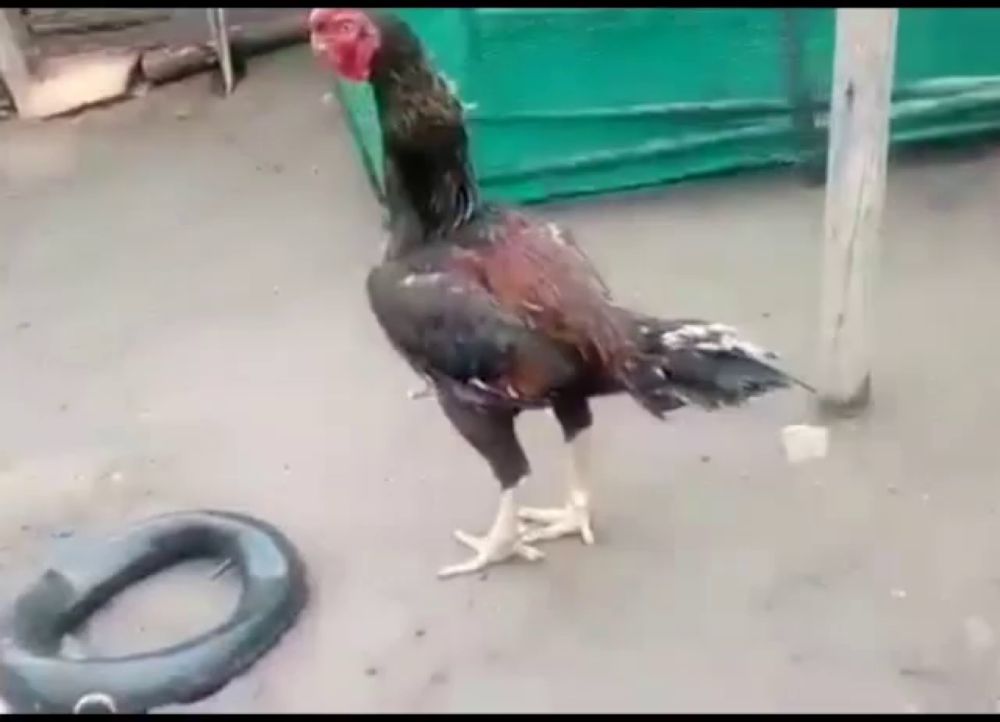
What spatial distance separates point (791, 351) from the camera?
3.08 metres

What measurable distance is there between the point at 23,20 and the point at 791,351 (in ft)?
7.90

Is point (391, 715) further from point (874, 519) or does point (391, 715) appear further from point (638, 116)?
point (638, 116)

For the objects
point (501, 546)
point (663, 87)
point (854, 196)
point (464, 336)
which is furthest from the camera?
point (663, 87)

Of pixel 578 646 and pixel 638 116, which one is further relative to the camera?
pixel 638 116

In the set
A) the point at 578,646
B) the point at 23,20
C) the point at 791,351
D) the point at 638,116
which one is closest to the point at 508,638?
the point at 578,646

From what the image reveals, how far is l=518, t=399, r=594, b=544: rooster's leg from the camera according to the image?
257 centimetres

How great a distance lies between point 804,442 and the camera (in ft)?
9.27

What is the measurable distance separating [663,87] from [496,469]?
1.29m

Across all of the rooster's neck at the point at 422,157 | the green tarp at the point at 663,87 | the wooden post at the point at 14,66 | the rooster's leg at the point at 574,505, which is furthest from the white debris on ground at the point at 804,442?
the wooden post at the point at 14,66

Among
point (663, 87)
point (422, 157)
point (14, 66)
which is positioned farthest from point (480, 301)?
point (14, 66)

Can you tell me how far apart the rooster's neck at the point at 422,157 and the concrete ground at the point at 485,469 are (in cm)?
53

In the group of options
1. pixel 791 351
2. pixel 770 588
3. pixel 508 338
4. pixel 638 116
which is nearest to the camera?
pixel 508 338

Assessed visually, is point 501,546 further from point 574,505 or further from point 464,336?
point 464,336

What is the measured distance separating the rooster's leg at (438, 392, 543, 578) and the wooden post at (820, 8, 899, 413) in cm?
61
